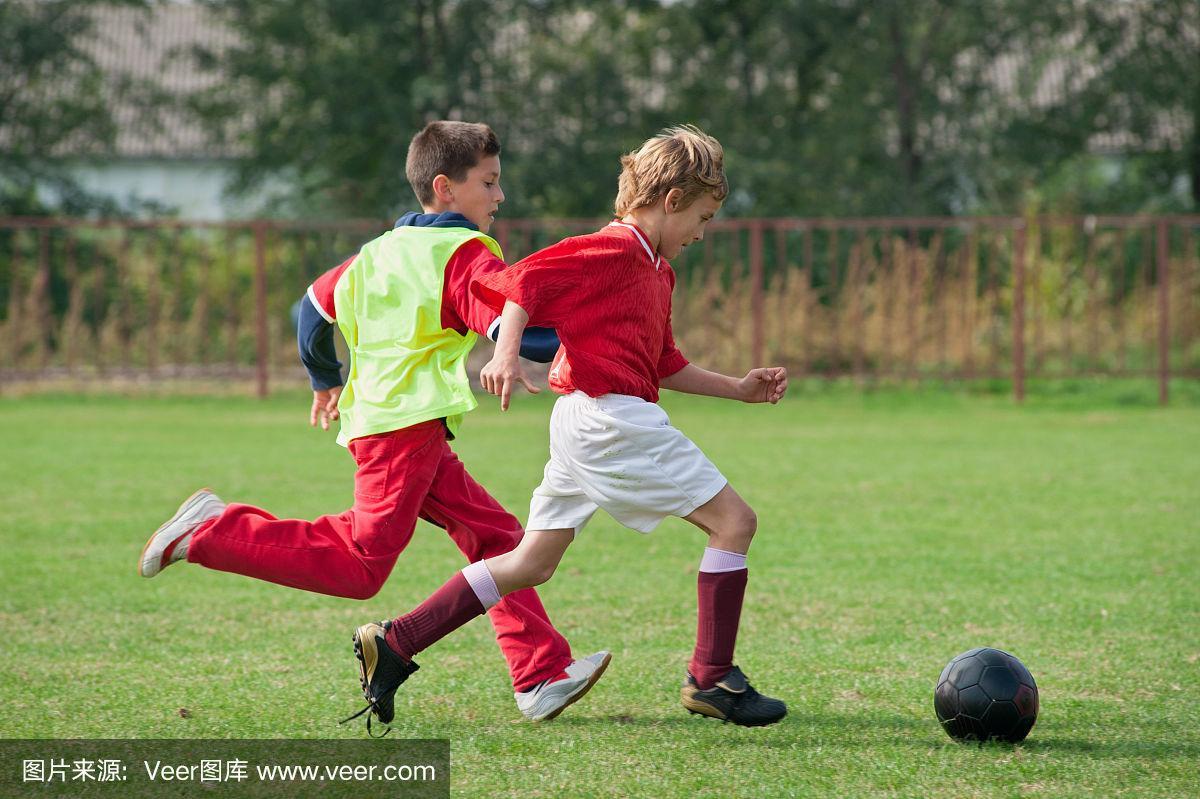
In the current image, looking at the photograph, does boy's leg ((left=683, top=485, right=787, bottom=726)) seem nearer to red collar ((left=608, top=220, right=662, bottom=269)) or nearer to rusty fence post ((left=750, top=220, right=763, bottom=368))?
red collar ((left=608, top=220, right=662, bottom=269))

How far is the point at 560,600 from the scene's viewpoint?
18.4 feet

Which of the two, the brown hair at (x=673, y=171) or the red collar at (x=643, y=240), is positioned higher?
the brown hair at (x=673, y=171)

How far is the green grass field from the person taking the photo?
3533 millimetres

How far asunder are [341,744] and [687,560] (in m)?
3.11

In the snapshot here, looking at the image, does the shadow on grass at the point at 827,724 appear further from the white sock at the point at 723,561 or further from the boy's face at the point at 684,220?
the boy's face at the point at 684,220

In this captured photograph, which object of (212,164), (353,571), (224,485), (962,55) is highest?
(962,55)

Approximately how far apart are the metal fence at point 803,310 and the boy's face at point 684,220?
12.6 m

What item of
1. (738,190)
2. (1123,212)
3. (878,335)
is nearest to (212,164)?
(738,190)

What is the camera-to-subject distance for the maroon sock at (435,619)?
372 centimetres

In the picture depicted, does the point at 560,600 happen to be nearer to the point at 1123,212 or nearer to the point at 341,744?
the point at 341,744

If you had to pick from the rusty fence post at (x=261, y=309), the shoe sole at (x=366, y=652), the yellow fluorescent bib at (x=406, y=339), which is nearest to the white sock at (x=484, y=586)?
the shoe sole at (x=366, y=652)

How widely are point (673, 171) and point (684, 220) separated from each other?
0.14m

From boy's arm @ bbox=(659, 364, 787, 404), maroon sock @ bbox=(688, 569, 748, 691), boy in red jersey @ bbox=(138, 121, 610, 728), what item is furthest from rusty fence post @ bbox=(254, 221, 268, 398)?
maroon sock @ bbox=(688, 569, 748, 691)

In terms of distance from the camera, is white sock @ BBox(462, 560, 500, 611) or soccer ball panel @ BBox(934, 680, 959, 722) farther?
white sock @ BBox(462, 560, 500, 611)
